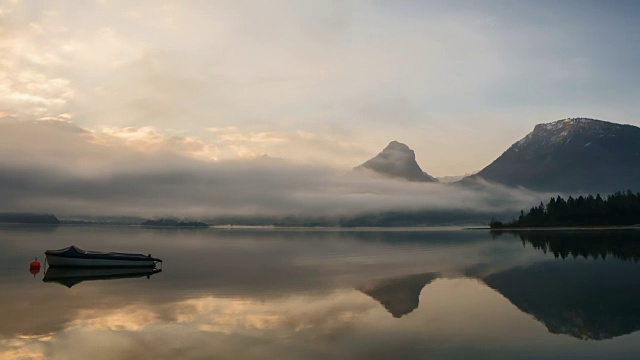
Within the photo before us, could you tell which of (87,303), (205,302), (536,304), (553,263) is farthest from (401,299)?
(553,263)

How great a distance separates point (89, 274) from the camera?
68.2 m

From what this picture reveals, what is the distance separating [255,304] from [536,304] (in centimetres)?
2429

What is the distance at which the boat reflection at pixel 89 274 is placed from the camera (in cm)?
6275

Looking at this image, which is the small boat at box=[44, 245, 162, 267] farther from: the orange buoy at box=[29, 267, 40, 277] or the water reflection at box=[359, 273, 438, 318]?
the water reflection at box=[359, 273, 438, 318]

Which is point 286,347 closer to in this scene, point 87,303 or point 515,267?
point 87,303

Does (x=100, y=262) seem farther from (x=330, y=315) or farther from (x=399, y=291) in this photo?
(x=330, y=315)

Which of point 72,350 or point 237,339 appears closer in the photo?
point 72,350

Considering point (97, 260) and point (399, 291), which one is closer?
point (399, 291)

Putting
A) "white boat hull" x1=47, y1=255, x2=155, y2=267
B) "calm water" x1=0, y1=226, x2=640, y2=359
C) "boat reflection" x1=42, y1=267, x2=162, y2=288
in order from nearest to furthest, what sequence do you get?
"calm water" x1=0, y1=226, x2=640, y2=359 < "boat reflection" x1=42, y1=267, x2=162, y2=288 < "white boat hull" x1=47, y1=255, x2=155, y2=267

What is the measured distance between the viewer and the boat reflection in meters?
62.8

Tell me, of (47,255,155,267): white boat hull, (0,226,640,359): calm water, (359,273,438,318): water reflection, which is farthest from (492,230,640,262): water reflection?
(47,255,155,267): white boat hull

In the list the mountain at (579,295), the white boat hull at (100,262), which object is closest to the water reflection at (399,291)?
the mountain at (579,295)

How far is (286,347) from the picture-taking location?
2648cm

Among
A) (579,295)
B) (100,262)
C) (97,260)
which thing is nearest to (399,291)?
(579,295)
